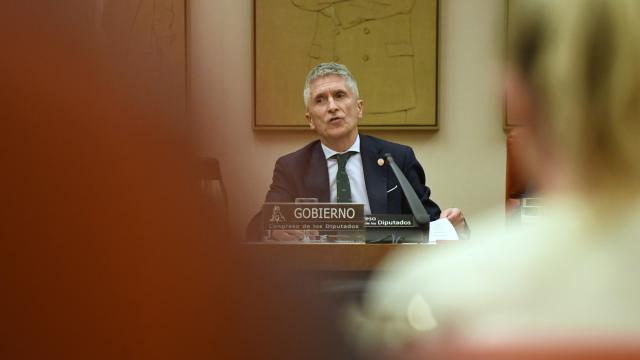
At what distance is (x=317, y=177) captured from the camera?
1.69 meters

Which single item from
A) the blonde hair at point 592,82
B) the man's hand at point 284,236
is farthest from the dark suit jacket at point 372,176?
the blonde hair at point 592,82

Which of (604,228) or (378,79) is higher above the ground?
(378,79)

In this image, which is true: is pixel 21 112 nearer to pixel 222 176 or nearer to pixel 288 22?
pixel 222 176

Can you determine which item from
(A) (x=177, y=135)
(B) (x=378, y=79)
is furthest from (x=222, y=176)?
(B) (x=378, y=79)

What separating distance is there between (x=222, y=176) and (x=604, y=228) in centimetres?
11

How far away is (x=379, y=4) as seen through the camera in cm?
264

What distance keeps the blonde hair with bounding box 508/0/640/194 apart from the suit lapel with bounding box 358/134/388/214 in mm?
1336

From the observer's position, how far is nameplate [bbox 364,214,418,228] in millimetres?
1136

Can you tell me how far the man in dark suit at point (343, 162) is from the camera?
64.2 inches

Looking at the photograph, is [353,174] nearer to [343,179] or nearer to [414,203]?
[343,179]

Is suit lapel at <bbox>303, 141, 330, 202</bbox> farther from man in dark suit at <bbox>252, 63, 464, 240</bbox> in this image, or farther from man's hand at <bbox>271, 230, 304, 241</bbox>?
man's hand at <bbox>271, 230, 304, 241</bbox>

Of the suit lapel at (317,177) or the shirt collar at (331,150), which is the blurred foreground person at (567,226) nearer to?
the suit lapel at (317,177)

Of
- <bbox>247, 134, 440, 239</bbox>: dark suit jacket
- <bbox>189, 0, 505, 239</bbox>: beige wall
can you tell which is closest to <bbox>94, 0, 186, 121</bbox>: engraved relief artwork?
<bbox>247, 134, 440, 239</bbox>: dark suit jacket

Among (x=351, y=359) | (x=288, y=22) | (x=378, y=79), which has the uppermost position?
(x=288, y=22)
